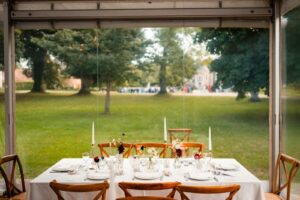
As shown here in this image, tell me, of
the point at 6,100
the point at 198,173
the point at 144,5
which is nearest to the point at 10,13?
the point at 6,100

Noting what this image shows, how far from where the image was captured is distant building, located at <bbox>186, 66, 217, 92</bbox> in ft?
17.5

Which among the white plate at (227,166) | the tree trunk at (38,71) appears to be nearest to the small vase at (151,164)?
the white plate at (227,166)

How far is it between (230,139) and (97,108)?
6.33 feet

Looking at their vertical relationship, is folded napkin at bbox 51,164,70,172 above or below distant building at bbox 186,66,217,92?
below

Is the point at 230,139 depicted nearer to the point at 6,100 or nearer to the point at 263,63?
the point at 263,63

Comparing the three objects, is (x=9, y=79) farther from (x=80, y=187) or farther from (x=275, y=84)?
(x=275, y=84)

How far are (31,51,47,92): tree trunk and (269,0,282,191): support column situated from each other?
302cm

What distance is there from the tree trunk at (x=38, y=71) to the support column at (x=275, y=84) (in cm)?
302

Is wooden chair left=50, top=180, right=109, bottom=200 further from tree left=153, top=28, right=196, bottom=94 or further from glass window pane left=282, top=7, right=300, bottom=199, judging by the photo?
tree left=153, top=28, right=196, bottom=94

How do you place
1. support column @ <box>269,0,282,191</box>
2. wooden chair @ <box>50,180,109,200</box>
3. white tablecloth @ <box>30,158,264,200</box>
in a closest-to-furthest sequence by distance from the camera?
wooden chair @ <box>50,180,109,200</box>
white tablecloth @ <box>30,158,264,200</box>
support column @ <box>269,0,282,191</box>

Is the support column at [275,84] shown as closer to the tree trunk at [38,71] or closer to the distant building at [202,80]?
the distant building at [202,80]

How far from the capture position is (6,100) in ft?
16.2

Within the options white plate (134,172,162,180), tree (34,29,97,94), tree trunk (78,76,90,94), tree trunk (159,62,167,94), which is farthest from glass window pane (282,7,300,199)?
tree trunk (78,76,90,94)

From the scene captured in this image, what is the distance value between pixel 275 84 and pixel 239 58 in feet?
2.33
